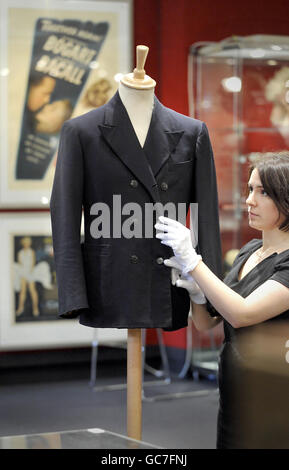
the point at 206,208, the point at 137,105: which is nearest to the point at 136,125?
the point at 137,105

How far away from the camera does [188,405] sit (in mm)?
5168

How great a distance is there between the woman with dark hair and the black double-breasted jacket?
0.33 ft

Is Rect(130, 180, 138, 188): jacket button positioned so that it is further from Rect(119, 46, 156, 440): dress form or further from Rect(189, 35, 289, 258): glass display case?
Rect(189, 35, 289, 258): glass display case

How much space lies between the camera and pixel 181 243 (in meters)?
2.34

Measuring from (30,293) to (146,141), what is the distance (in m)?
3.62

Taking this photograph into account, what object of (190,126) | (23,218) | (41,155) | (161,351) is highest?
(190,126)

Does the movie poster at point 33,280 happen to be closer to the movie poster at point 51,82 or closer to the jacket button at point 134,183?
the movie poster at point 51,82

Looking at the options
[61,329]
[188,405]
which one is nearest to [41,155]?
[61,329]

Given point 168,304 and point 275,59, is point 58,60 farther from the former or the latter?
point 168,304

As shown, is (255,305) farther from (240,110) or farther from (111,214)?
(240,110)

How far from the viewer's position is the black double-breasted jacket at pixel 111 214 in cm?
246
